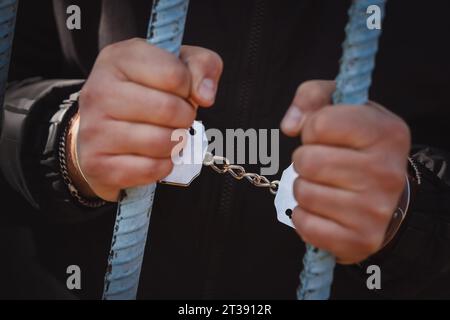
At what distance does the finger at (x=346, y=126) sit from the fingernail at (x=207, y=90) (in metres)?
0.11

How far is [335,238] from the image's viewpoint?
50 centimetres

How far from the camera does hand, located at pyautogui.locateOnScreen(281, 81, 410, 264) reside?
478 mm

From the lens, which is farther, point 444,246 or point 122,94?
point 444,246

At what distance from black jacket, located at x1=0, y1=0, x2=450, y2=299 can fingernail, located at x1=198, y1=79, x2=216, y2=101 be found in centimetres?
31

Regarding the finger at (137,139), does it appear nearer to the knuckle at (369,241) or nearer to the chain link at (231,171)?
the chain link at (231,171)

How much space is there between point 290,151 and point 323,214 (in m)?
0.40

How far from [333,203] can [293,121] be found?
0.10 meters

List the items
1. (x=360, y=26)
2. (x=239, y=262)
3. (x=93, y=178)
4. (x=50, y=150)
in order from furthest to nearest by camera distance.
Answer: (x=239, y=262) < (x=50, y=150) < (x=93, y=178) < (x=360, y=26)

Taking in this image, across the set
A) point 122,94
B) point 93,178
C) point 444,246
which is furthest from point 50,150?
point 444,246

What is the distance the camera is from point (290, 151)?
897 millimetres

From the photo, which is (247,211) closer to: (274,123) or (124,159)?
(274,123)

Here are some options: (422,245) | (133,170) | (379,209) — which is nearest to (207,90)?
(133,170)

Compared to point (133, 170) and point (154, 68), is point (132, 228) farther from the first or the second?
point (154, 68)

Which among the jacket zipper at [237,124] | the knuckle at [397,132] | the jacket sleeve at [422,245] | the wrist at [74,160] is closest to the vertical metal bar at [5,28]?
the wrist at [74,160]
